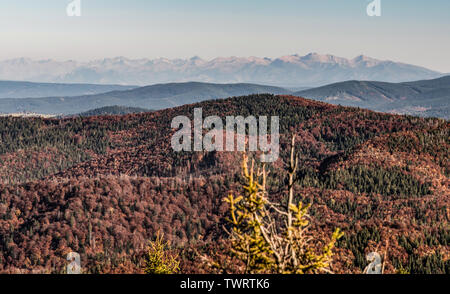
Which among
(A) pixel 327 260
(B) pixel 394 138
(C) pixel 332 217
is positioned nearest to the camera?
(A) pixel 327 260

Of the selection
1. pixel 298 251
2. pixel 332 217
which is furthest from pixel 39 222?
pixel 298 251

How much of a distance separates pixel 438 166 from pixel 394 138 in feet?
87.1

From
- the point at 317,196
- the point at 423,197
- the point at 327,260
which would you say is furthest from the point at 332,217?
the point at 327,260

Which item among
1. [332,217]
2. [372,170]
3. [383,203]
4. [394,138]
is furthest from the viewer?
[394,138]

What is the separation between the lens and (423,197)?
14038 cm

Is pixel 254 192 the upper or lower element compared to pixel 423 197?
upper

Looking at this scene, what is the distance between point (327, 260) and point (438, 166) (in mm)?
162157

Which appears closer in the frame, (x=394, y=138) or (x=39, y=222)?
(x=39, y=222)

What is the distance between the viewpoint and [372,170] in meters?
164

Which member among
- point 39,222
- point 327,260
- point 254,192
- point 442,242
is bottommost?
point 39,222

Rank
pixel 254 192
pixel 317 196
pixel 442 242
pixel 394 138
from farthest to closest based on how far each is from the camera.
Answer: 1. pixel 394 138
2. pixel 317 196
3. pixel 442 242
4. pixel 254 192
